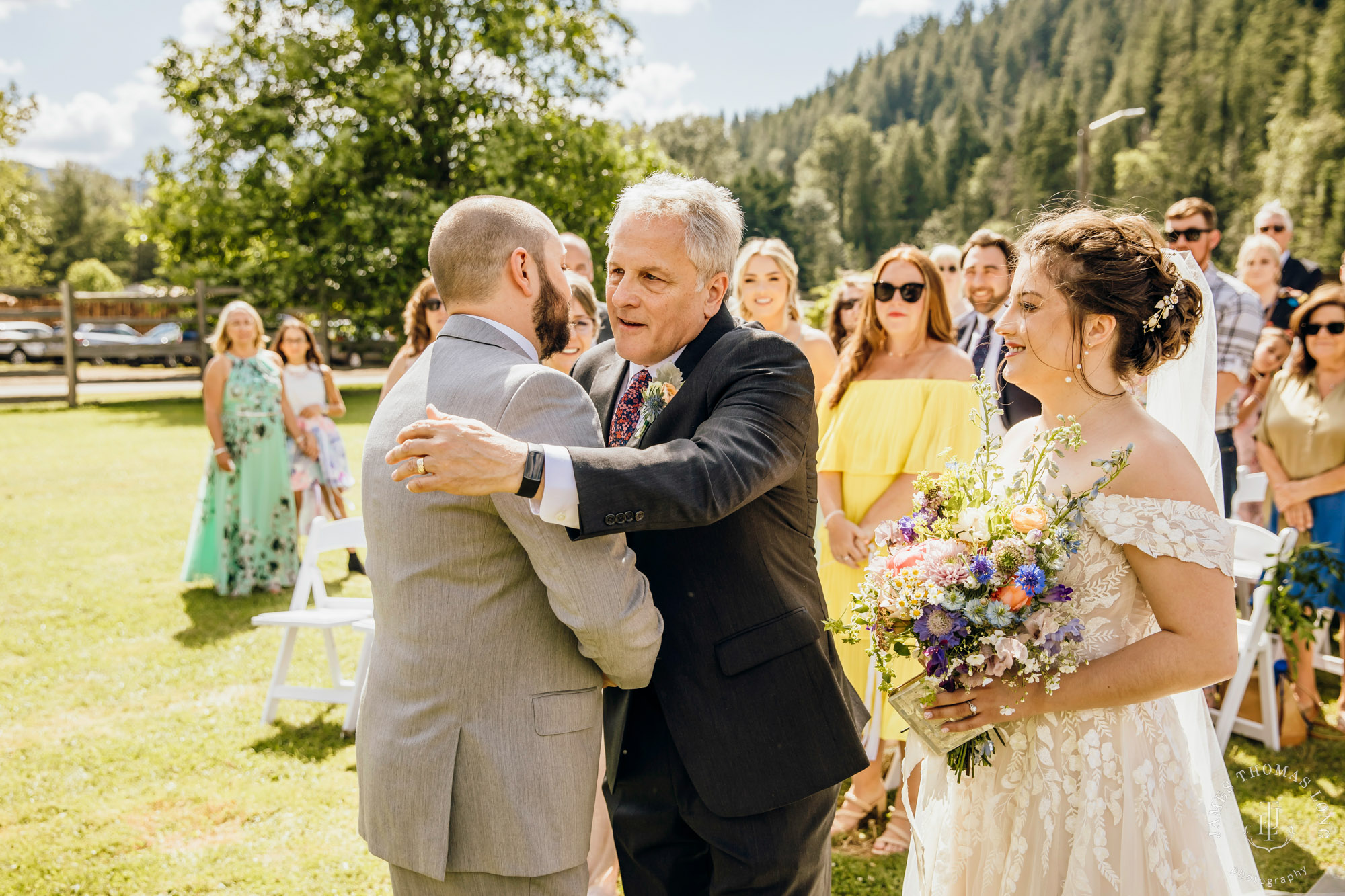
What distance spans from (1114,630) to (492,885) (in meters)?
1.64

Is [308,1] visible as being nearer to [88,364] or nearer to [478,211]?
[88,364]

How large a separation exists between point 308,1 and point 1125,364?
26469 mm

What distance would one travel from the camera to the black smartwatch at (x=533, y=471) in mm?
1718

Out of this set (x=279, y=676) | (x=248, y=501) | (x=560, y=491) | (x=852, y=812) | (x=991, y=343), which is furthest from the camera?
(x=248, y=501)

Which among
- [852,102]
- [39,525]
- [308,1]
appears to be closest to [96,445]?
[39,525]

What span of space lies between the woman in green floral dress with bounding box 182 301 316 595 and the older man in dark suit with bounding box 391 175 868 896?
684cm

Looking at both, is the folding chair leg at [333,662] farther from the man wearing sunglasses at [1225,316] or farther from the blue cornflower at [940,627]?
the man wearing sunglasses at [1225,316]

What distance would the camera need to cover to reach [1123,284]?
2.20 meters

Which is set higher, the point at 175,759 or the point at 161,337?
the point at 161,337

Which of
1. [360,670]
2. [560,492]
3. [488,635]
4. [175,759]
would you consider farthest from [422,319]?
[560,492]

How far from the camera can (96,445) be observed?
16359mm

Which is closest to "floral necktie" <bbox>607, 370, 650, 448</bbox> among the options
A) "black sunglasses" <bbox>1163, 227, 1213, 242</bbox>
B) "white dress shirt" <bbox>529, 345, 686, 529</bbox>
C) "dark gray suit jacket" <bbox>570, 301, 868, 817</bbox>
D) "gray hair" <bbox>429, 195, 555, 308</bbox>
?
"dark gray suit jacket" <bbox>570, 301, 868, 817</bbox>

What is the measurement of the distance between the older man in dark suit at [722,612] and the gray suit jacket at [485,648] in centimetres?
18

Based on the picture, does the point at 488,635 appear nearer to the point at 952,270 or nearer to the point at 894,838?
the point at 894,838
